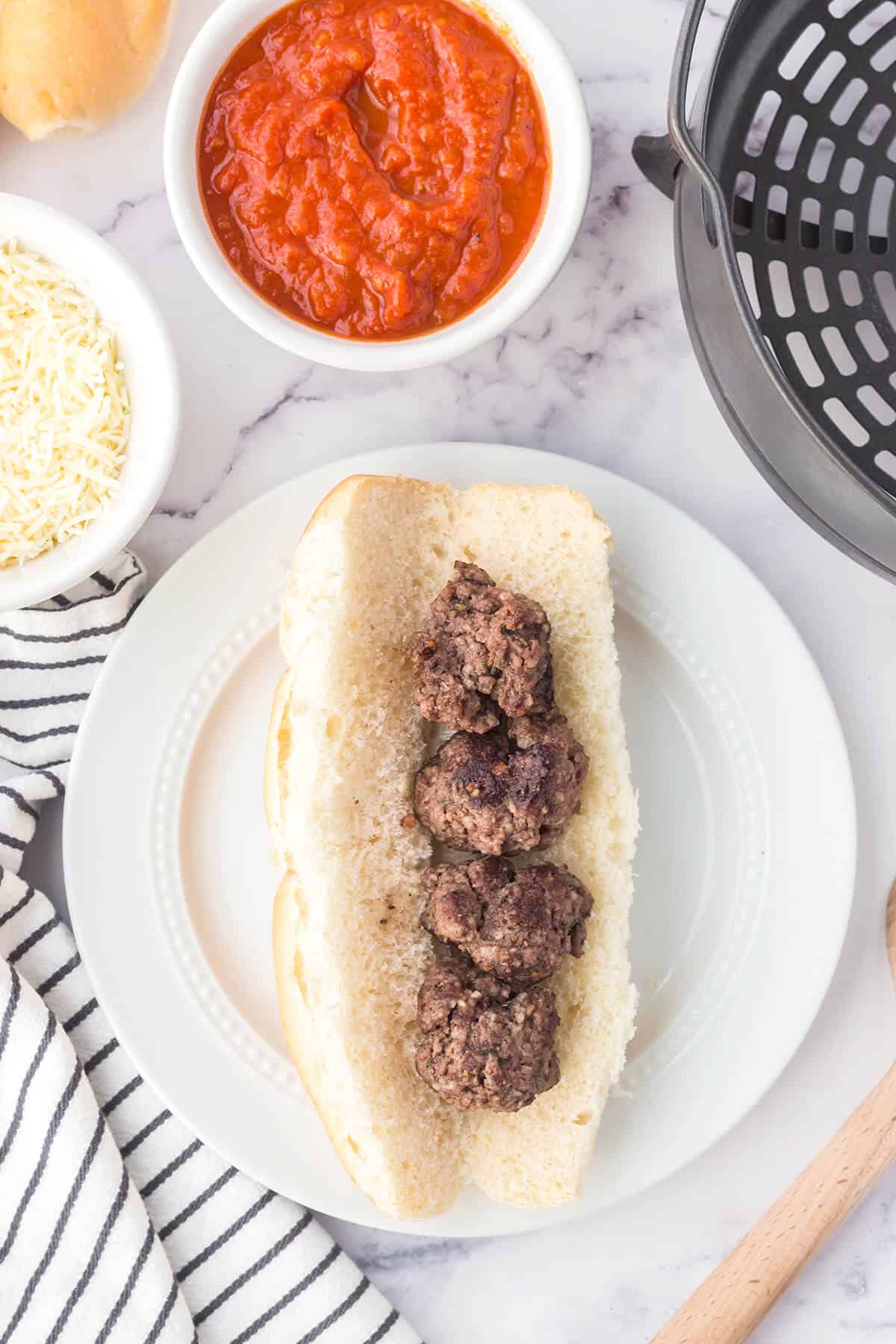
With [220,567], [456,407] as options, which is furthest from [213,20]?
[220,567]

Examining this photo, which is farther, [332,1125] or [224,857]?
[224,857]

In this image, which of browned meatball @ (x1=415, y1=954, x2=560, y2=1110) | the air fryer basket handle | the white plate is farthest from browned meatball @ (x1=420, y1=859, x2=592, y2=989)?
the air fryer basket handle

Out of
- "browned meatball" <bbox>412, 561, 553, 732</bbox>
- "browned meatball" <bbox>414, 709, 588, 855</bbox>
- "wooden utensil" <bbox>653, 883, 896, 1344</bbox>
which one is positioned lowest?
"wooden utensil" <bbox>653, 883, 896, 1344</bbox>

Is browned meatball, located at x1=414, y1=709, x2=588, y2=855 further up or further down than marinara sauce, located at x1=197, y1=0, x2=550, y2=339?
further down

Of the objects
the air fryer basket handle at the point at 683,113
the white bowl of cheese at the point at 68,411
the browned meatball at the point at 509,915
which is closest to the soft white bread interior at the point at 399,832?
the browned meatball at the point at 509,915

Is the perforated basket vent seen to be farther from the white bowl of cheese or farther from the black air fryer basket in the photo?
the white bowl of cheese

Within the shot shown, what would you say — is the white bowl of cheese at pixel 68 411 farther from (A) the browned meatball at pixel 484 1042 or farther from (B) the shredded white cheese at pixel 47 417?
(A) the browned meatball at pixel 484 1042

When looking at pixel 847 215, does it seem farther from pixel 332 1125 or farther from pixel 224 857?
pixel 332 1125
